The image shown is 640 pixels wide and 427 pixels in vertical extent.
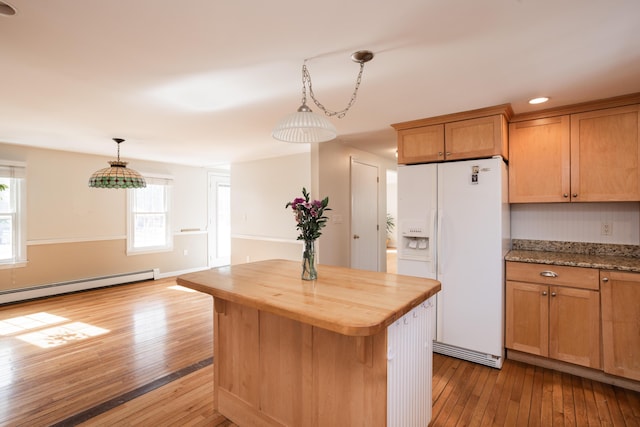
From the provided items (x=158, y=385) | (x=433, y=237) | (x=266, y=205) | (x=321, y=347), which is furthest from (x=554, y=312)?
(x=266, y=205)

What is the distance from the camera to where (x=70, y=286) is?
4.87 meters

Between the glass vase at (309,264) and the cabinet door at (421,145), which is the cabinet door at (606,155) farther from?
the glass vase at (309,264)

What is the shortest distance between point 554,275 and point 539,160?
3.42 ft

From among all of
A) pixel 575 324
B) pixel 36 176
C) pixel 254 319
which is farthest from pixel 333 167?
pixel 36 176

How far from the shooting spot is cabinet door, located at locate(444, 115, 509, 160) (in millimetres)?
2650

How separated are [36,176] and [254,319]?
485cm

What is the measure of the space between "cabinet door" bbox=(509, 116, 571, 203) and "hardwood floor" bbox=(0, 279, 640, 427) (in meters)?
1.55

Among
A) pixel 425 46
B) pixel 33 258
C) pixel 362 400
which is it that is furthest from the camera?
pixel 33 258

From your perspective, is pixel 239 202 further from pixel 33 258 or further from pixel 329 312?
pixel 329 312

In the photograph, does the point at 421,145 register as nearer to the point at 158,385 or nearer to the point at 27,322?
the point at 158,385

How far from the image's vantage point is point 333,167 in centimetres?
403

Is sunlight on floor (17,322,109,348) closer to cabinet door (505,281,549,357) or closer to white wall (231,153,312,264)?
white wall (231,153,312,264)

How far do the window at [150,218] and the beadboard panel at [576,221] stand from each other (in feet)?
19.1

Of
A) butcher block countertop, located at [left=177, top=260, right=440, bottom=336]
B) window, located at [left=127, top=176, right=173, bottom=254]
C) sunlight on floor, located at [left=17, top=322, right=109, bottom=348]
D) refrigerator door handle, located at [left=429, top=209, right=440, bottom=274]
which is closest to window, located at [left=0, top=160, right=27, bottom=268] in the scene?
window, located at [left=127, top=176, right=173, bottom=254]
